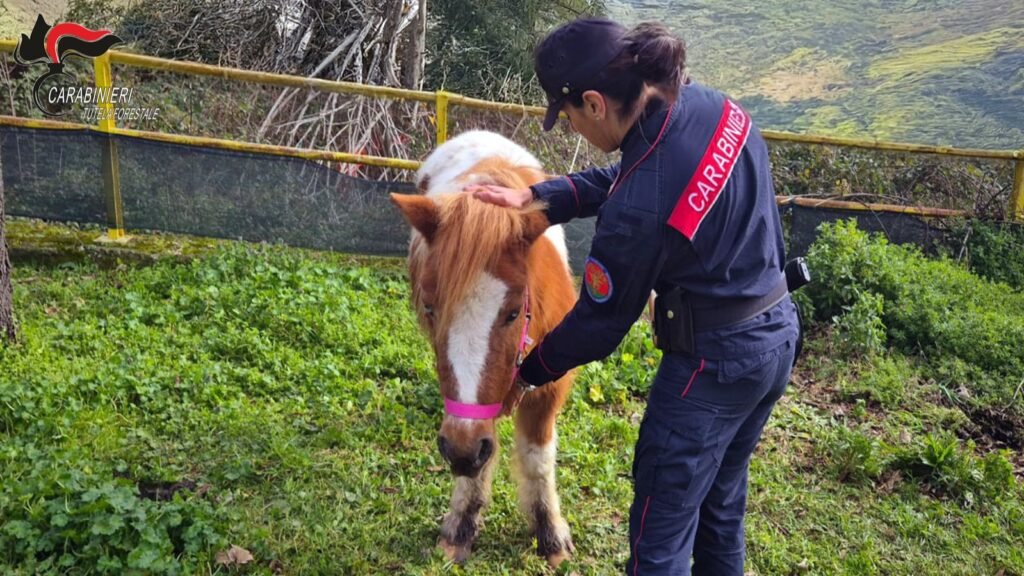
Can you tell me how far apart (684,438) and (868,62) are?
1836cm

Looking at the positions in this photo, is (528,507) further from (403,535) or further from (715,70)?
(715,70)

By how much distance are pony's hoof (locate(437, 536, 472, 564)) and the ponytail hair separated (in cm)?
224

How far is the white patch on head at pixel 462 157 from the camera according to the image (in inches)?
155

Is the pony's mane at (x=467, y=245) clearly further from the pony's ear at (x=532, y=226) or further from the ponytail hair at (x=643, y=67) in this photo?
the ponytail hair at (x=643, y=67)

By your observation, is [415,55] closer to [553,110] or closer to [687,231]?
[553,110]

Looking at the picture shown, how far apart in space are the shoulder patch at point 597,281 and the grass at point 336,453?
5.77 feet

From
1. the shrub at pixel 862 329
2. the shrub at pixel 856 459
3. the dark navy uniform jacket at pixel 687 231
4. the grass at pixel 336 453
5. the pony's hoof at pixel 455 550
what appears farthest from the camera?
the shrub at pixel 862 329

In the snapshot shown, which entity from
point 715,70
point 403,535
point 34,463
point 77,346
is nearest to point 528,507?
point 403,535

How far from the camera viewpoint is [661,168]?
1.92 metres

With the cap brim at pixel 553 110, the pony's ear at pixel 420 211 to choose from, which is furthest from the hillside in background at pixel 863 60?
the cap brim at pixel 553 110

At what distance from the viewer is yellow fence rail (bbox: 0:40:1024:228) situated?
6414 millimetres

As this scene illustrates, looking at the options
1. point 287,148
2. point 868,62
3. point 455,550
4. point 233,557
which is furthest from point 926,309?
point 868,62

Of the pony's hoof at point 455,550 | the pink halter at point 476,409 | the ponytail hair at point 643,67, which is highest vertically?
the ponytail hair at point 643,67

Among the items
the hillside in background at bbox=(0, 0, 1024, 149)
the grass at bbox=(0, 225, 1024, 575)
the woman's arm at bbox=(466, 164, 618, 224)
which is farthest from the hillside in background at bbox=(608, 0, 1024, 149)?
the woman's arm at bbox=(466, 164, 618, 224)
